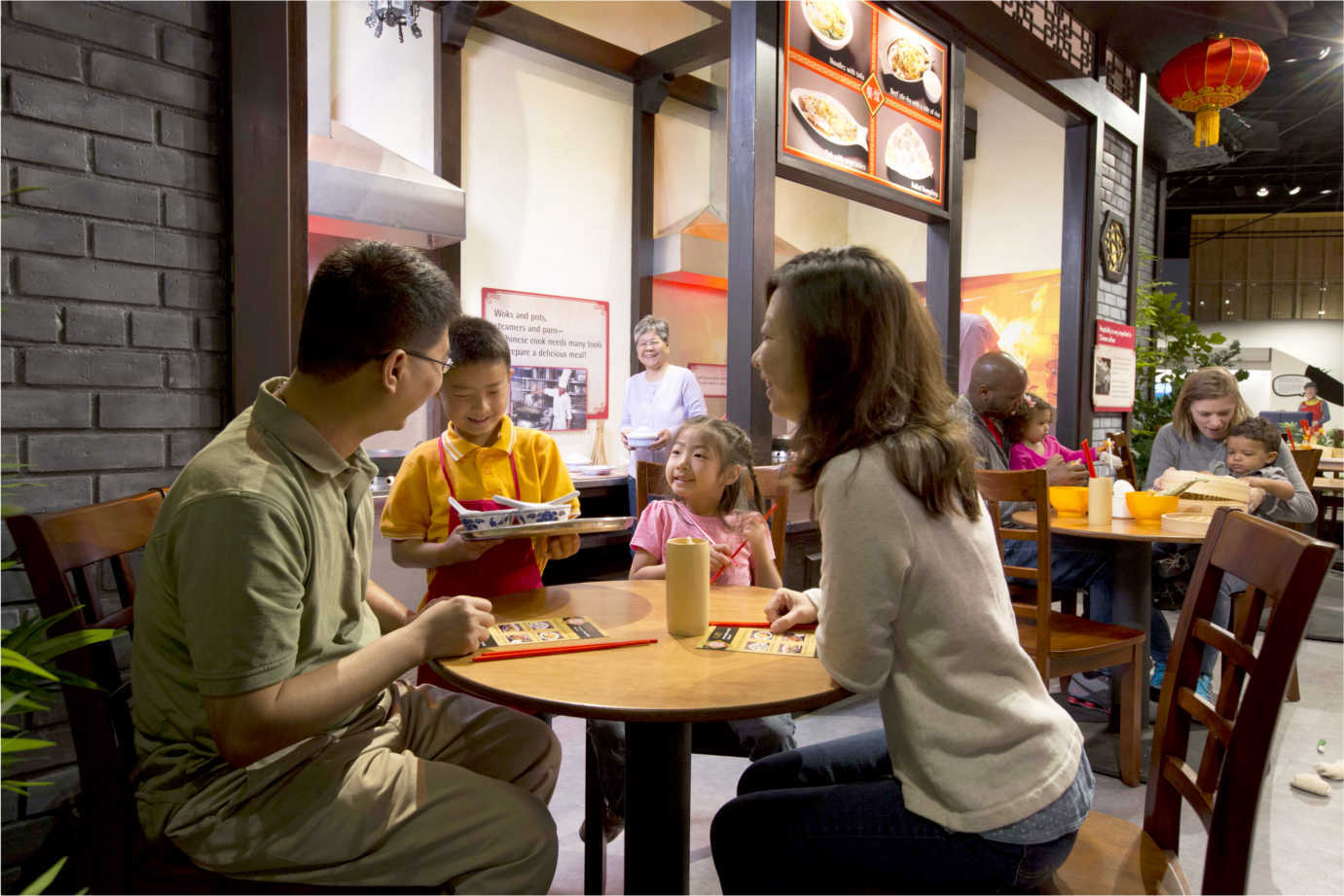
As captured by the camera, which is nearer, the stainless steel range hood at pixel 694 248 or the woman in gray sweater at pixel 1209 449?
the woman in gray sweater at pixel 1209 449

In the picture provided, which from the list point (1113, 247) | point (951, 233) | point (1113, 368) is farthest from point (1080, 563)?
point (1113, 247)

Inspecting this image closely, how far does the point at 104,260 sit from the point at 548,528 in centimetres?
122

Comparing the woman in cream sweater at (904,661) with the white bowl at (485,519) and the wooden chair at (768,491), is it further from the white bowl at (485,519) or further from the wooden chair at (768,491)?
the wooden chair at (768,491)

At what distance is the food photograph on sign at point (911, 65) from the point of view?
13.0 feet

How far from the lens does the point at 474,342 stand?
1.94 metres

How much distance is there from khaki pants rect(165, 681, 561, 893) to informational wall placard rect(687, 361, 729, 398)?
646cm

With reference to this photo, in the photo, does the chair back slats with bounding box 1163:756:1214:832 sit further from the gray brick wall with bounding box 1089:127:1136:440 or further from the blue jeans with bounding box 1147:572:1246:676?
the gray brick wall with bounding box 1089:127:1136:440

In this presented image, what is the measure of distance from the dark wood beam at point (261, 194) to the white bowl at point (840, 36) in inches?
89.4

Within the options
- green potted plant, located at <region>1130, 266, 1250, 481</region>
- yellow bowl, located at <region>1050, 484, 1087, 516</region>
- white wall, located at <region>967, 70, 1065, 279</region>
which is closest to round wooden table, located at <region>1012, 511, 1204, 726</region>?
yellow bowl, located at <region>1050, 484, 1087, 516</region>

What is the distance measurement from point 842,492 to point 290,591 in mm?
770

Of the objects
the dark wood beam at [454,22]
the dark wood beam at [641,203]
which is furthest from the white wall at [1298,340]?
the dark wood beam at [454,22]

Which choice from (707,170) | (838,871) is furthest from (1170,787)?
(707,170)

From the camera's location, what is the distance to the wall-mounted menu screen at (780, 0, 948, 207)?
3.51 m

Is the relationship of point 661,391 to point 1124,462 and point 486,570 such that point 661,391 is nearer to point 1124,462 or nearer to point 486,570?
point 1124,462
